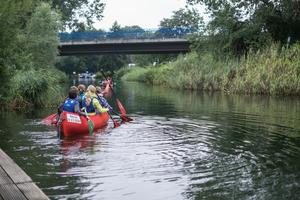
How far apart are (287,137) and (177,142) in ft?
10.4

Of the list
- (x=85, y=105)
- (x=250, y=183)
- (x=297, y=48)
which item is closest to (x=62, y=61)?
(x=297, y=48)

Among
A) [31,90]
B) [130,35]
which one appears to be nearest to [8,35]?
[31,90]

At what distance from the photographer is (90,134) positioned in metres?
14.2

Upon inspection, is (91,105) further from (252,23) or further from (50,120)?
(252,23)

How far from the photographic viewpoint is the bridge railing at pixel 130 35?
179 feet

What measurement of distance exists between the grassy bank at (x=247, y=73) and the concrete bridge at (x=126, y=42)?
42.3 ft

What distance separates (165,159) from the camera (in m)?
10.2

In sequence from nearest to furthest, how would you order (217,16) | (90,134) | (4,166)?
(4,166) → (90,134) → (217,16)

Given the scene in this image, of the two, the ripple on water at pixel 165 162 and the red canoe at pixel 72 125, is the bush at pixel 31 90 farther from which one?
the red canoe at pixel 72 125

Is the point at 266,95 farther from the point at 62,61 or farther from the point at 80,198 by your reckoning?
the point at 62,61

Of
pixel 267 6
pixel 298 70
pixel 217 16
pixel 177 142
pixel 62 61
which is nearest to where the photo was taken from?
pixel 177 142

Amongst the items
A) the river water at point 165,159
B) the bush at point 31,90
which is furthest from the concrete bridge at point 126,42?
the river water at point 165,159

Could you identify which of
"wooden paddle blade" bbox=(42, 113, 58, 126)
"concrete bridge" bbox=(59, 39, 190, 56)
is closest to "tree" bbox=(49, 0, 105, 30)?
"concrete bridge" bbox=(59, 39, 190, 56)

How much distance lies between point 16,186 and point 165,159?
15.0 ft
